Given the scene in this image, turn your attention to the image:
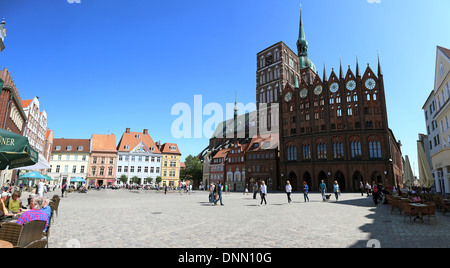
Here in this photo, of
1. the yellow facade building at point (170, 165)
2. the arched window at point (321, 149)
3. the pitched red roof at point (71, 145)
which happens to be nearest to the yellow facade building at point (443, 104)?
the arched window at point (321, 149)

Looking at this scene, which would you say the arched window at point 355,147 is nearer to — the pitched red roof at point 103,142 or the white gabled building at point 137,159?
the white gabled building at point 137,159

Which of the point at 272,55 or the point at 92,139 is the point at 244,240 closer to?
the point at 92,139

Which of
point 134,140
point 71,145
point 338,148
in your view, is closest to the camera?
point 338,148

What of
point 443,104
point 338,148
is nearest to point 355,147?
point 338,148

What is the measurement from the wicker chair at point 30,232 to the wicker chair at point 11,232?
3.2 inches

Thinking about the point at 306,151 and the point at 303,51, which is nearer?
the point at 306,151

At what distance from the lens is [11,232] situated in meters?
4.36

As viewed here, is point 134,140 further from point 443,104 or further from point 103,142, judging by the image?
point 443,104

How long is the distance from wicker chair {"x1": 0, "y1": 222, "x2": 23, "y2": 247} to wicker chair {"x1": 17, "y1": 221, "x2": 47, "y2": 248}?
0.27 ft

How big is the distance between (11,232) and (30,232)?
11.2 inches

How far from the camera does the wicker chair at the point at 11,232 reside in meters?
4.32

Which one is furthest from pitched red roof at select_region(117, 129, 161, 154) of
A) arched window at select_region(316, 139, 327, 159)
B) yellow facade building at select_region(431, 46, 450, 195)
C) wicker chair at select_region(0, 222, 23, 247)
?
wicker chair at select_region(0, 222, 23, 247)
